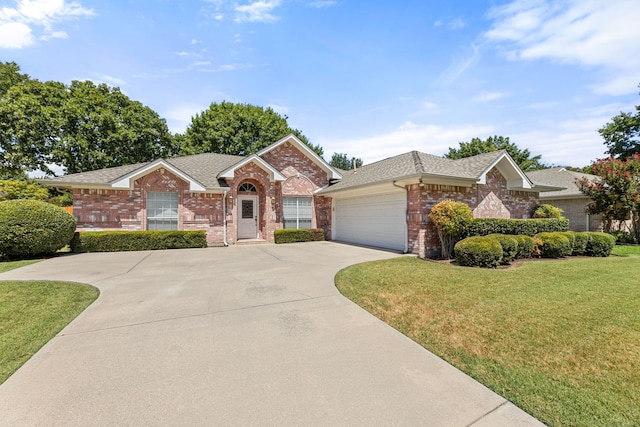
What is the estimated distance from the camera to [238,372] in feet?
9.56

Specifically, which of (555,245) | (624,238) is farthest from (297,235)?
(624,238)

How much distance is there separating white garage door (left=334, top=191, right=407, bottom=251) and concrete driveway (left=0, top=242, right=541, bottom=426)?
6.95m

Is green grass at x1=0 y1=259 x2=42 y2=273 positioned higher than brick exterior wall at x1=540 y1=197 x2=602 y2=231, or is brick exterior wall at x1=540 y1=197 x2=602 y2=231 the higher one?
A: brick exterior wall at x1=540 y1=197 x2=602 y2=231

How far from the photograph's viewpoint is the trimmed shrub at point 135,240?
1122 centimetres

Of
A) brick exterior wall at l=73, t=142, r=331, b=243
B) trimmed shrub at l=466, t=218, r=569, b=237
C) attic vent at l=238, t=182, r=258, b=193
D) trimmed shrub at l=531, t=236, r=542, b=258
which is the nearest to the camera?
trimmed shrub at l=466, t=218, r=569, b=237

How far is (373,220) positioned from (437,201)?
3.27 m

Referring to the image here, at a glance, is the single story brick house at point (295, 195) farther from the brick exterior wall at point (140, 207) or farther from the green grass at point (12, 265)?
the green grass at point (12, 265)

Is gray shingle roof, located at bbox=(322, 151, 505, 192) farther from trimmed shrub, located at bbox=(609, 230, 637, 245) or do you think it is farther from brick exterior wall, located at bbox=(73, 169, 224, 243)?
trimmed shrub, located at bbox=(609, 230, 637, 245)

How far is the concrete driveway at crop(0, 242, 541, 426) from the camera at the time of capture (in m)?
2.29

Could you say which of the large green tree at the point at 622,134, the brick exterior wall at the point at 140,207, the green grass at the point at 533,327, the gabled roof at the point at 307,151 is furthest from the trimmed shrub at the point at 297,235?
the large green tree at the point at 622,134

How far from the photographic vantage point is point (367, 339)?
3711 mm

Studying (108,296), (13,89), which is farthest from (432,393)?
(13,89)

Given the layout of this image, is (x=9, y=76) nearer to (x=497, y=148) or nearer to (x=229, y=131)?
(x=229, y=131)

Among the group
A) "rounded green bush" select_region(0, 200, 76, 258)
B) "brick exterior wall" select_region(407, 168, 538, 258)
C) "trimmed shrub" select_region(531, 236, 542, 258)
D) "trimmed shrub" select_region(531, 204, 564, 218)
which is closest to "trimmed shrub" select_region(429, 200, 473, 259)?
"brick exterior wall" select_region(407, 168, 538, 258)
